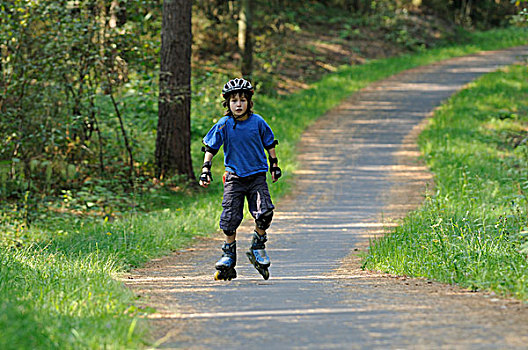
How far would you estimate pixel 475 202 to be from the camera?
11469 mm

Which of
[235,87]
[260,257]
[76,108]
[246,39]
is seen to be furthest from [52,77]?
[246,39]

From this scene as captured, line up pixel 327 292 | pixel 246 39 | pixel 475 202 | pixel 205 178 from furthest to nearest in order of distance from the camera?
pixel 246 39
pixel 475 202
pixel 205 178
pixel 327 292

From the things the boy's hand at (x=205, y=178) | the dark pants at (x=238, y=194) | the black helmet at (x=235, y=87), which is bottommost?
the dark pants at (x=238, y=194)

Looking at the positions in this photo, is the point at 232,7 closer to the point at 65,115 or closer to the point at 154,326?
the point at 65,115

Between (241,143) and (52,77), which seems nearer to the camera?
(241,143)

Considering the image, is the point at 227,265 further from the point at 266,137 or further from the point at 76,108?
the point at 76,108

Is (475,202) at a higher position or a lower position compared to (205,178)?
lower

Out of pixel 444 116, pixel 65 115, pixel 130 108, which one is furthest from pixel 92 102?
pixel 444 116

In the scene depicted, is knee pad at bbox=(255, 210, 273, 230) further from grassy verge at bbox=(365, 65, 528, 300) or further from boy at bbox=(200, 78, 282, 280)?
grassy verge at bbox=(365, 65, 528, 300)

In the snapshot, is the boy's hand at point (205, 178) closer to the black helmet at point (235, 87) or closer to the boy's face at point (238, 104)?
the boy's face at point (238, 104)

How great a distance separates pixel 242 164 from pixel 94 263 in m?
1.96

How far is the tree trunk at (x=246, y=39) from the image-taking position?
22438 mm

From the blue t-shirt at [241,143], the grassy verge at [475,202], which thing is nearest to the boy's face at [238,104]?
the blue t-shirt at [241,143]

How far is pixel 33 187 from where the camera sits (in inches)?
543
